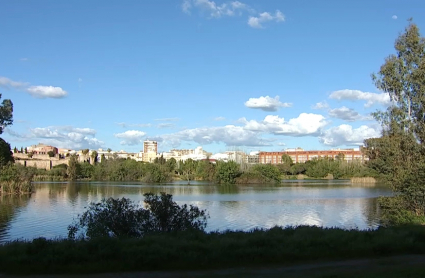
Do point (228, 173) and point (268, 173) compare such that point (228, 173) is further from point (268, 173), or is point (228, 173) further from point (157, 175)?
point (157, 175)

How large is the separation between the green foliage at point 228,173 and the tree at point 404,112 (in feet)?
227

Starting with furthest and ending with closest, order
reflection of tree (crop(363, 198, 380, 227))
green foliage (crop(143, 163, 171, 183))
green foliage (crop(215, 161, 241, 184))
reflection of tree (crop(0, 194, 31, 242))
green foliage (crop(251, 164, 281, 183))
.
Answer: green foliage (crop(143, 163, 171, 183))
green foliage (crop(251, 164, 281, 183))
green foliage (crop(215, 161, 241, 184))
reflection of tree (crop(363, 198, 380, 227))
reflection of tree (crop(0, 194, 31, 242))

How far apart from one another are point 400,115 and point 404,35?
578 centimetres

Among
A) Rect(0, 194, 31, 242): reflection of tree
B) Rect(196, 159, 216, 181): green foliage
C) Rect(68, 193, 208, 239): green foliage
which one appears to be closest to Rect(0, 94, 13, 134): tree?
Rect(0, 194, 31, 242): reflection of tree

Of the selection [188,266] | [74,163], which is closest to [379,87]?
[188,266]

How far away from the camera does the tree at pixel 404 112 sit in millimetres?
29297

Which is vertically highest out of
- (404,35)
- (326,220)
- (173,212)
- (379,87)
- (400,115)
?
(404,35)

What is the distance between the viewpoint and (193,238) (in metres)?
14.6

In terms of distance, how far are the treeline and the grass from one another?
232 feet

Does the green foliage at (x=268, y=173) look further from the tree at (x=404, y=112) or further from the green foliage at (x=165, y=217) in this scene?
the green foliage at (x=165, y=217)

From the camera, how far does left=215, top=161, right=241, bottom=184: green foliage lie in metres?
101

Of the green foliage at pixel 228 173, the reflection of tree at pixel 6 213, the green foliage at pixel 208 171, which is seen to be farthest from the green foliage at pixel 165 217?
the green foliage at pixel 208 171

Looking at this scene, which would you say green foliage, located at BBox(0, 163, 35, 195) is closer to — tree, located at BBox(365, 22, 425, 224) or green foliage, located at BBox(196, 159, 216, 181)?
tree, located at BBox(365, 22, 425, 224)

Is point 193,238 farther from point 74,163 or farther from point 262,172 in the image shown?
point 74,163
